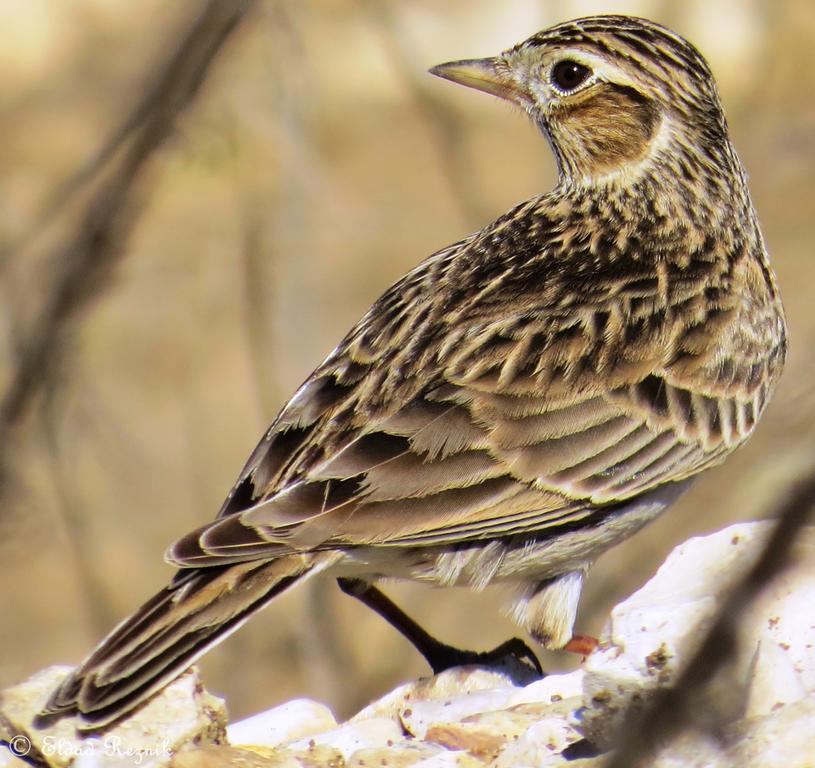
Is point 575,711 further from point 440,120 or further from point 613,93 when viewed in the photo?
point 440,120

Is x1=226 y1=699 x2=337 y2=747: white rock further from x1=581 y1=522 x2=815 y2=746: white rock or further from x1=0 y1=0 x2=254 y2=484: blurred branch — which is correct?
x1=0 y1=0 x2=254 y2=484: blurred branch

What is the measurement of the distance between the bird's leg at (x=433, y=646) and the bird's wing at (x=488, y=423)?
79 cm

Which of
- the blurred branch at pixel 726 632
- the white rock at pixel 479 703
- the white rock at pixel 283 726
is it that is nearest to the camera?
the blurred branch at pixel 726 632

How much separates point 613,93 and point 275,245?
3931 mm

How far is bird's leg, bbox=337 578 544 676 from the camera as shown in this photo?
18.8ft

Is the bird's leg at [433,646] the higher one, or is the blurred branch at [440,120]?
the blurred branch at [440,120]

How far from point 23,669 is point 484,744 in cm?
773

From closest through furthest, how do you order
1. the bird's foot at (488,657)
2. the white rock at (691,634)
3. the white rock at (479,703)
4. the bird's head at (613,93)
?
the white rock at (691,634)
the white rock at (479,703)
the bird's foot at (488,657)
the bird's head at (613,93)

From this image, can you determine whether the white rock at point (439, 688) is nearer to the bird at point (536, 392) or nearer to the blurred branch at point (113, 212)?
the bird at point (536, 392)

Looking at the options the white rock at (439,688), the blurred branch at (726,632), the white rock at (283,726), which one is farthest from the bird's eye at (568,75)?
the blurred branch at (726,632)

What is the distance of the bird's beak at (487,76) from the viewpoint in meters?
6.10

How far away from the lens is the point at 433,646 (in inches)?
231

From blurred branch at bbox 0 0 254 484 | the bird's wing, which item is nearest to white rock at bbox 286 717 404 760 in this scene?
the bird's wing

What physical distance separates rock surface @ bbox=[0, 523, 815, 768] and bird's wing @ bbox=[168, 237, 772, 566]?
0.53 metres
